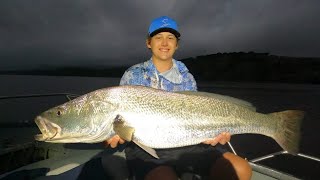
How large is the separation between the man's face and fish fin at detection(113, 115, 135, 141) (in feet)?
4.88

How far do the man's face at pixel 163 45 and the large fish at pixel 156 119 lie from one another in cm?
98

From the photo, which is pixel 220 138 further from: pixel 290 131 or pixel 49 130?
pixel 49 130

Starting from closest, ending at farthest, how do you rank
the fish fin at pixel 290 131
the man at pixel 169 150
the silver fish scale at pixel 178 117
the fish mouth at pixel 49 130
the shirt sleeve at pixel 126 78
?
the fish mouth at pixel 49 130
the silver fish scale at pixel 178 117
the fish fin at pixel 290 131
the man at pixel 169 150
the shirt sleeve at pixel 126 78

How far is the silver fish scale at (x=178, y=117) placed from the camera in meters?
3.74

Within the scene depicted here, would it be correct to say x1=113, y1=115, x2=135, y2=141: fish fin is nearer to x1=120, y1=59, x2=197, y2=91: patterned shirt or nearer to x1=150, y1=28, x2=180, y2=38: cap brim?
x1=120, y1=59, x2=197, y2=91: patterned shirt

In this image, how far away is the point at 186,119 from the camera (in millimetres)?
3906

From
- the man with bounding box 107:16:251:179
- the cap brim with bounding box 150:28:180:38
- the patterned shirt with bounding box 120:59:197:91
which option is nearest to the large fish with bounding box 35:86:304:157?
the man with bounding box 107:16:251:179

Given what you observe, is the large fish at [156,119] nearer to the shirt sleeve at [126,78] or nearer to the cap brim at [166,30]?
the shirt sleeve at [126,78]

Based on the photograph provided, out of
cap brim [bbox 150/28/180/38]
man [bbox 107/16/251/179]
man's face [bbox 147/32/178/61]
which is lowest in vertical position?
man [bbox 107/16/251/179]

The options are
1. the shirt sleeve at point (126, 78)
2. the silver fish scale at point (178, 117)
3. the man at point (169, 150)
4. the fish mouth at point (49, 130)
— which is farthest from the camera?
the shirt sleeve at point (126, 78)

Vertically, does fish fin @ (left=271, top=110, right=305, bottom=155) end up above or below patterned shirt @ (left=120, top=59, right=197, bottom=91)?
below

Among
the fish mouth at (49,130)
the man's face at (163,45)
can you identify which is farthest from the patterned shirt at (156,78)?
the fish mouth at (49,130)

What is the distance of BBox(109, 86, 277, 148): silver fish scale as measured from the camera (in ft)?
12.3

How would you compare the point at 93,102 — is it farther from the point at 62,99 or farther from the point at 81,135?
the point at 62,99
